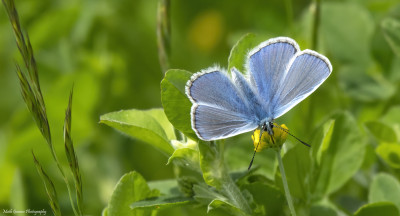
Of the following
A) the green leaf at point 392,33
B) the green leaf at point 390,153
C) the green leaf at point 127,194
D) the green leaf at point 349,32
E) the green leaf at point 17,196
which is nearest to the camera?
the green leaf at point 127,194

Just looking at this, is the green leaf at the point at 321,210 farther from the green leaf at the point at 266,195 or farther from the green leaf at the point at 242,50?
the green leaf at the point at 242,50

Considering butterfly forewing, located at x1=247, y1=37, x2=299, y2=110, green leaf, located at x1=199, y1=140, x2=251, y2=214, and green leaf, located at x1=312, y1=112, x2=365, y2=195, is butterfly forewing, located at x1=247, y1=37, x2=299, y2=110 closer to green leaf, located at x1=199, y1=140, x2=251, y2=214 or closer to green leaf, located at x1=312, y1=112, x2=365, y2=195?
green leaf, located at x1=199, y1=140, x2=251, y2=214

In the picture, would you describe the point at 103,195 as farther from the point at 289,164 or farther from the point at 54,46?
the point at 289,164

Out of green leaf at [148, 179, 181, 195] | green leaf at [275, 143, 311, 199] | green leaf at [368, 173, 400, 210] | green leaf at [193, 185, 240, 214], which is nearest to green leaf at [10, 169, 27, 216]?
green leaf at [148, 179, 181, 195]

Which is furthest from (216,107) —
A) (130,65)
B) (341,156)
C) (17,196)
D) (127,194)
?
(130,65)

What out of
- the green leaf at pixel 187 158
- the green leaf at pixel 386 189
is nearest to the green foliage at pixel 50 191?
the green leaf at pixel 187 158

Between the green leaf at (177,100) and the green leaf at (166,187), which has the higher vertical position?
the green leaf at (177,100)

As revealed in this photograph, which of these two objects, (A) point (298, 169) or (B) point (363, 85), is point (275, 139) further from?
(B) point (363, 85)

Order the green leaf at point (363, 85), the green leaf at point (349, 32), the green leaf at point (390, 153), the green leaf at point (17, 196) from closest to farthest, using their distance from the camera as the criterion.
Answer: the green leaf at point (390, 153) → the green leaf at point (17, 196) → the green leaf at point (363, 85) → the green leaf at point (349, 32)
